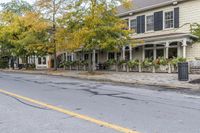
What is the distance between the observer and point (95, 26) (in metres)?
22.2

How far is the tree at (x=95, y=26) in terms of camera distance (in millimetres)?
22078

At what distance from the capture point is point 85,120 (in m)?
6.71

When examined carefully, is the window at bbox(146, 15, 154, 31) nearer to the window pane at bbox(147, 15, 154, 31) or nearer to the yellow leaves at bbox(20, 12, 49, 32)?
the window pane at bbox(147, 15, 154, 31)

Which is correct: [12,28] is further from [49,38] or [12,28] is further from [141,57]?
[141,57]

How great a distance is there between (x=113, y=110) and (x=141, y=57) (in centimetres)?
2065

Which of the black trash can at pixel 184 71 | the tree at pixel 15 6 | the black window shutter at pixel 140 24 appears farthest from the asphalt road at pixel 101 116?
the tree at pixel 15 6

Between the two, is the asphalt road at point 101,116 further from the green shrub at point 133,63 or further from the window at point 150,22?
the window at point 150,22

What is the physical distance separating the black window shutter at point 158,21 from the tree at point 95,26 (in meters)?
3.95

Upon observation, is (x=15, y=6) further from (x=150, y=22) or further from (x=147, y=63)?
(x=147, y=63)

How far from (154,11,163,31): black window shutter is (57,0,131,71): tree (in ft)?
13.0

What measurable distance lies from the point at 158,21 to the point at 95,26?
7040mm

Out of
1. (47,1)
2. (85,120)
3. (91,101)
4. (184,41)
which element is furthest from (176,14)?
(85,120)

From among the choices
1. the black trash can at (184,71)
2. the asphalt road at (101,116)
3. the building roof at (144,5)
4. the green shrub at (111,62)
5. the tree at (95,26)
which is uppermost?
the building roof at (144,5)

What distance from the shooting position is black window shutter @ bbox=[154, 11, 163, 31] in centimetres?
2586
